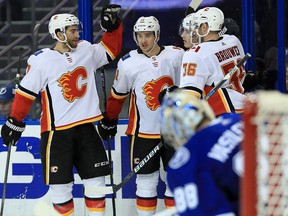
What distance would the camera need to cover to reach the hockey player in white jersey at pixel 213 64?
5332 millimetres

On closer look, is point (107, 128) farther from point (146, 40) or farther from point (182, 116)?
point (182, 116)

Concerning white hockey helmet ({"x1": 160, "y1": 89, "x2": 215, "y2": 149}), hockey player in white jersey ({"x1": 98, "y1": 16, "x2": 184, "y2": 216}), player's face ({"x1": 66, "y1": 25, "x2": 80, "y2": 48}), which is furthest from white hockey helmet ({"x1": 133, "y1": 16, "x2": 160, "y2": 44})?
white hockey helmet ({"x1": 160, "y1": 89, "x2": 215, "y2": 149})

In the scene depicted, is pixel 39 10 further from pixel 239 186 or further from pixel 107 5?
pixel 239 186

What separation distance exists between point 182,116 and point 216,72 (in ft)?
8.14

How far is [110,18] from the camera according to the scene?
575 cm

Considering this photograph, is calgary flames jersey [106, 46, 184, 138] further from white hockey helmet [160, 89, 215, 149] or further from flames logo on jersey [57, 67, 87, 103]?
white hockey helmet [160, 89, 215, 149]

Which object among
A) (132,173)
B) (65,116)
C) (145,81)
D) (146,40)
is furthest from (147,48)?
(132,173)

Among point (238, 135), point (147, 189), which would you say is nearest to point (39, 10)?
point (147, 189)

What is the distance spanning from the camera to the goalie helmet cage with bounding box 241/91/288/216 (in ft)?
8.62

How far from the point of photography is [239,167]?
295cm

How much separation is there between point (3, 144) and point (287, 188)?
355 centimetres

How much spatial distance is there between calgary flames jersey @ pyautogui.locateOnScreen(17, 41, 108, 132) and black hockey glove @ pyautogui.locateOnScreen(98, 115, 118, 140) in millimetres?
151

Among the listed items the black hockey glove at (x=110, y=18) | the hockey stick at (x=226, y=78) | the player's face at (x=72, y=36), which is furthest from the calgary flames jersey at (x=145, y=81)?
the hockey stick at (x=226, y=78)

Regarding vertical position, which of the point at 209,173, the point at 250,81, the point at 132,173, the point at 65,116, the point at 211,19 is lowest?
the point at 132,173
